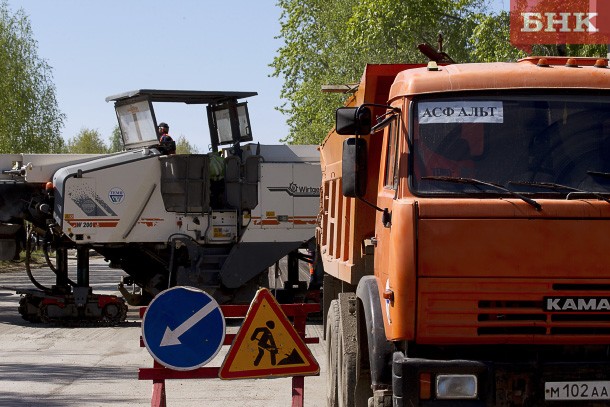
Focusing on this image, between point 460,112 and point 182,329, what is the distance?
8.32ft

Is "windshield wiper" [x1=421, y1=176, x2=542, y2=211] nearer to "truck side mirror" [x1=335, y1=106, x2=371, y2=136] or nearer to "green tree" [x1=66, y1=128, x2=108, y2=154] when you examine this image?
"truck side mirror" [x1=335, y1=106, x2=371, y2=136]

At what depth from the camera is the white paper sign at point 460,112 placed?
7559mm

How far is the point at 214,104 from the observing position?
2102 cm

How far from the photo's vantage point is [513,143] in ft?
24.5

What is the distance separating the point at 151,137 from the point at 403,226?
13.6 meters

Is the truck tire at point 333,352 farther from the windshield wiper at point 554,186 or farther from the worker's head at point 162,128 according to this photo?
the worker's head at point 162,128

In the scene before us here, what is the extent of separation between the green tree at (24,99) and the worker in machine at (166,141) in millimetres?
38688

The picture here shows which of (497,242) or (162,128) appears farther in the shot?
(162,128)

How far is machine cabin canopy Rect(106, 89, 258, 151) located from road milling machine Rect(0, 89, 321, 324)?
2cm

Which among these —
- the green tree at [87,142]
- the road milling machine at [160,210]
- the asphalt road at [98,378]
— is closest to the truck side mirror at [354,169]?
the asphalt road at [98,378]

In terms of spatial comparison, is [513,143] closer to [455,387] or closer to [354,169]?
[354,169]

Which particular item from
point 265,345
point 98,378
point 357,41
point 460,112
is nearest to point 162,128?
point 98,378

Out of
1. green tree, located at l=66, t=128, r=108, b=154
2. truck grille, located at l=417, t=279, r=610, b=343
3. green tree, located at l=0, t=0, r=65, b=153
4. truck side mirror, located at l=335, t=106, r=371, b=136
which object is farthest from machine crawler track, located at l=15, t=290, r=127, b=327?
green tree, located at l=66, t=128, r=108, b=154

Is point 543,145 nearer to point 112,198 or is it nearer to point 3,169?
point 112,198
